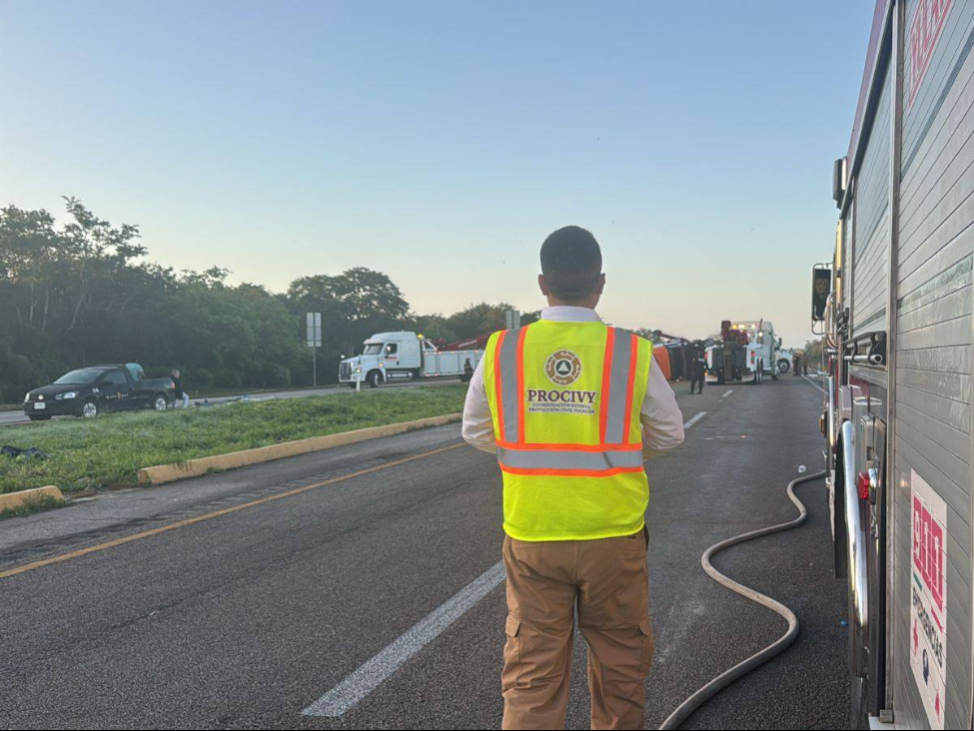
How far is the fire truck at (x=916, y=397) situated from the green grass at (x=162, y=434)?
31.8 ft

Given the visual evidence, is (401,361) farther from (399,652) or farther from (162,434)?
(399,652)

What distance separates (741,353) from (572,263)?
37854 millimetres

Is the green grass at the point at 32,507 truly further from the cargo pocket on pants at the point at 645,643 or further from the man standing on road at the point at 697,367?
the man standing on road at the point at 697,367

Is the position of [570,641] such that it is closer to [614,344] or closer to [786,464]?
[614,344]

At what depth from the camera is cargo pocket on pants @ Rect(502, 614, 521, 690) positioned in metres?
2.60

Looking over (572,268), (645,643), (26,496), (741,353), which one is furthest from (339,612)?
(741,353)

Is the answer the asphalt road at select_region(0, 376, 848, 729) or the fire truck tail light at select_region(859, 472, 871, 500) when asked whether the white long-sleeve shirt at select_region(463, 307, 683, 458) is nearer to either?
the fire truck tail light at select_region(859, 472, 871, 500)

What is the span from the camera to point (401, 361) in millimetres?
43031

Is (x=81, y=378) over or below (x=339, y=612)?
over

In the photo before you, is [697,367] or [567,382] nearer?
[567,382]

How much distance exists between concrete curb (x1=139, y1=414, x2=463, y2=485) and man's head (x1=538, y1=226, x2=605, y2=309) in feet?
32.4

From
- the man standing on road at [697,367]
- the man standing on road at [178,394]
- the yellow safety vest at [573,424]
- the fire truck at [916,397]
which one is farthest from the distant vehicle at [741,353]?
the yellow safety vest at [573,424]

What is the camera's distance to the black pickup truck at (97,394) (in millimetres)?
22766

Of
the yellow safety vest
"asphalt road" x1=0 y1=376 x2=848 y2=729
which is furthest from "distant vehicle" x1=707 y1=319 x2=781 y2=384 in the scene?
the yellow safety vest
